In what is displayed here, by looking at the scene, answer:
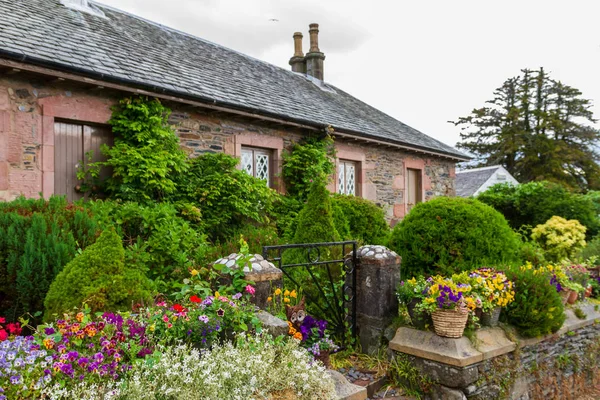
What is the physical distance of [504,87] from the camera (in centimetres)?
3253

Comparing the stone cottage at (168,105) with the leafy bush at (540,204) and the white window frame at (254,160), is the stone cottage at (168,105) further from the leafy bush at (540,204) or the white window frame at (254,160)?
the leafy bush at (540,204)

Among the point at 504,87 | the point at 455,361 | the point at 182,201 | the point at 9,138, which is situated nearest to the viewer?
the point at 455,361

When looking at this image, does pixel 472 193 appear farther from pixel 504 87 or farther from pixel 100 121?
pixel 100 121

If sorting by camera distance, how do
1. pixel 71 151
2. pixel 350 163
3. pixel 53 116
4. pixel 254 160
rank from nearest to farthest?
pixel 53 116 → pixel 71 151 → pixel 254 160 → pixel 350 163

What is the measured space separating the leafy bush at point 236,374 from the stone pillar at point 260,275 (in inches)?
24.1

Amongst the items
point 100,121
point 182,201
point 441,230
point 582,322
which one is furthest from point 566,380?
point 100,121

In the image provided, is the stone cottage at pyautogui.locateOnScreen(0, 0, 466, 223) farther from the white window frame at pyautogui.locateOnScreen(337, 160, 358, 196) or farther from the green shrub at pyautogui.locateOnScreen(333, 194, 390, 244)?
the green shrub at pyautogui.locateOnScreen(333, 194, 390, 244)

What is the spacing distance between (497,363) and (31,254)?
173 inches

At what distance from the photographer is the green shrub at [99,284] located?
3008 millimetres

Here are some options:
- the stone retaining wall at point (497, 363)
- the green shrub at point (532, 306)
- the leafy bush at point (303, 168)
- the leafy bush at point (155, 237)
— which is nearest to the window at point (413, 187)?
the leafy bush at point (303, 168)

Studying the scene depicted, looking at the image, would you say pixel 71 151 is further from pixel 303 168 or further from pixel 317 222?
pixel 303 168

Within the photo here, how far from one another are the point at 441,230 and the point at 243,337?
3.28 metres

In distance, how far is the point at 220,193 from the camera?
7520 millimetres

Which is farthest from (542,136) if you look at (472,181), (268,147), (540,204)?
(268,147)
